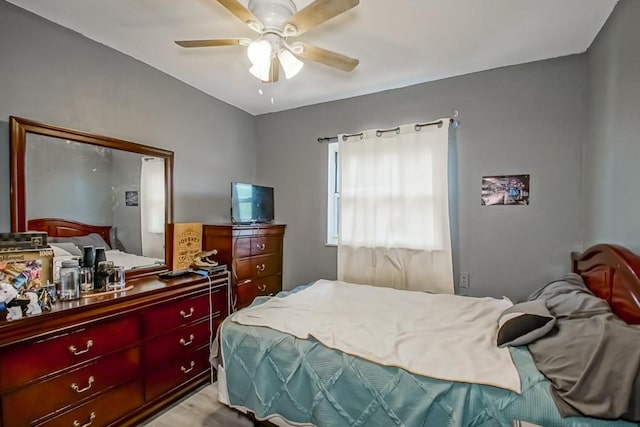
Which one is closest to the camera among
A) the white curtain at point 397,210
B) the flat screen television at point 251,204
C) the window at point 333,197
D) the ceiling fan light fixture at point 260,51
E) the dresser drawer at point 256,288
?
the ceiling fan light fixture at point 260,51

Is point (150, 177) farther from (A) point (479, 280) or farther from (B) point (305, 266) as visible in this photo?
(A) point (479, 280)

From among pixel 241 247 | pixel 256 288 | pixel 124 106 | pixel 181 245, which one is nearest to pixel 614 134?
pixel 241 247

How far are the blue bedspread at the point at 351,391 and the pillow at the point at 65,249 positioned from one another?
1178 mm

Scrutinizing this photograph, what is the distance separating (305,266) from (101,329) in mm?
2106

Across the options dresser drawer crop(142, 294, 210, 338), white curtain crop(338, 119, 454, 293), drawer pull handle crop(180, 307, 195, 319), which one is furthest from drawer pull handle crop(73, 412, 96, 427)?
white curtain crop(338, 119, 454, 293)

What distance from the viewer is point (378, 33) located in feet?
7.06

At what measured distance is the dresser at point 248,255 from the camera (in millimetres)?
2846

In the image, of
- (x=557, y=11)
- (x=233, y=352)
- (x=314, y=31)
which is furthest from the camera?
(x=314, y=31)

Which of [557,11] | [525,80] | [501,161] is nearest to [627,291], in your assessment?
[501,161]

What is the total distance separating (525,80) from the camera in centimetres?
257

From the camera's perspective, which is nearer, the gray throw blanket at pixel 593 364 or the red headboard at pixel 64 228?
the gray throw blanket at pixel 593 364

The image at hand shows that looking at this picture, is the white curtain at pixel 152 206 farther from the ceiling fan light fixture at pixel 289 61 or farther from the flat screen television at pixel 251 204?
the ceiling fan light fixture at pixel 289 61

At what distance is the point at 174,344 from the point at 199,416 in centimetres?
51

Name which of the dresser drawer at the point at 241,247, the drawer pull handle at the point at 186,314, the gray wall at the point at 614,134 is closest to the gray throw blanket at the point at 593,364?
the gray wall at the point at 614,134
